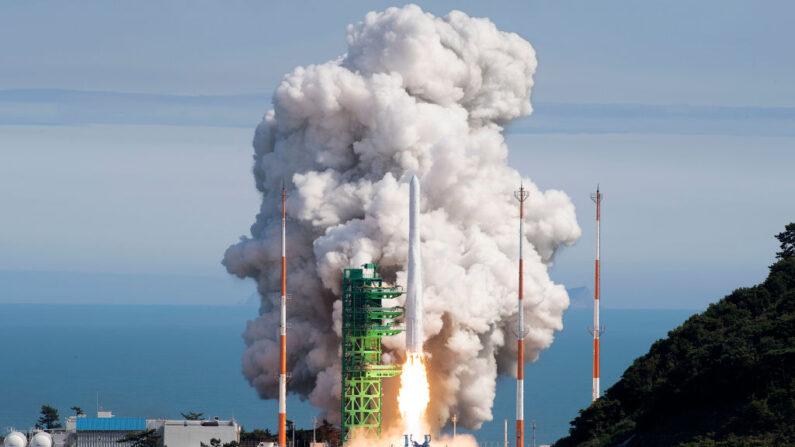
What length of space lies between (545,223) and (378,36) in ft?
47.8

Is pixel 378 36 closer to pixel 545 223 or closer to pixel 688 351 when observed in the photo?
pixel 545 223

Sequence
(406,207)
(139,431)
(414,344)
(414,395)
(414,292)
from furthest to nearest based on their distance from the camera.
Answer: (139,431)
(406,207)
(414,395)
(414,344)
(414,292)

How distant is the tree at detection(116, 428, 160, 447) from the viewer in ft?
250

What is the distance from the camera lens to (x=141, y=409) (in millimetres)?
155375

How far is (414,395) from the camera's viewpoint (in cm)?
6875

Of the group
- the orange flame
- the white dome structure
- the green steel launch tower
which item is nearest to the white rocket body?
the orange flame

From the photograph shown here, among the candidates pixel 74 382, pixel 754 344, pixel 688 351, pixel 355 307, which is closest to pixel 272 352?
pixel 355 307

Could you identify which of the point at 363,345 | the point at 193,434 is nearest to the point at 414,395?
the point at 363,345

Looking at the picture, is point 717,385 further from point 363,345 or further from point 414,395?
point 363,345

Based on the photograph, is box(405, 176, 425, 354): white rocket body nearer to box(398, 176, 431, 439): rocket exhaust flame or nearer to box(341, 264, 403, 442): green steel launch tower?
box(398, 176, 431, 439): rocket exhaust flame

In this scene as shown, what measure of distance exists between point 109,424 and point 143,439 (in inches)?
155

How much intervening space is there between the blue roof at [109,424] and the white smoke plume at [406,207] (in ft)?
23.9

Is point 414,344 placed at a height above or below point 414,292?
below

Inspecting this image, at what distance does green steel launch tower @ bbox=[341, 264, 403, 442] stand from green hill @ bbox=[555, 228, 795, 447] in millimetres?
11325
